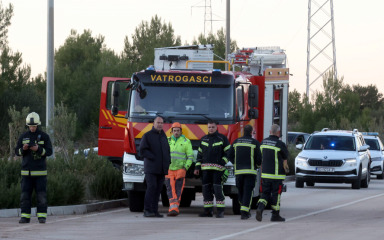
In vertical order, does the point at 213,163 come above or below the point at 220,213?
above

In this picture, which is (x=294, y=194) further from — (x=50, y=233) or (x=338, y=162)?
(x=50, y=233)

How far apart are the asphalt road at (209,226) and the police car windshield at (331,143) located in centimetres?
883

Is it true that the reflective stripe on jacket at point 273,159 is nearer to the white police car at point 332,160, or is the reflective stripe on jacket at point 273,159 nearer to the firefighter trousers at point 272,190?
the firefighter trousers at point 272,190

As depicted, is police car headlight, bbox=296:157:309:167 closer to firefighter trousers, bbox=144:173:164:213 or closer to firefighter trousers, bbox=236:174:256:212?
firefighter trousers, bbox=236:174:256:212

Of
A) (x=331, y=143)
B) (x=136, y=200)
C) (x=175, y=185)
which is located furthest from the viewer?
(x=331, y=143)

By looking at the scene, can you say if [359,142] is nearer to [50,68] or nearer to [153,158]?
[50,68]

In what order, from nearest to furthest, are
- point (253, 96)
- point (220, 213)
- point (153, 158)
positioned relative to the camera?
point (153, 158) < point (220, 213) < point (253, 96)

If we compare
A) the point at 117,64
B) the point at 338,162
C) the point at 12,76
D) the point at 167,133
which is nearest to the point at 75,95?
the point at 117,64

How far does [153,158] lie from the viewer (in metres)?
17.0

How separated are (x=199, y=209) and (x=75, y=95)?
4481 cm

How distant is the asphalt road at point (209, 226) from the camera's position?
13.6m

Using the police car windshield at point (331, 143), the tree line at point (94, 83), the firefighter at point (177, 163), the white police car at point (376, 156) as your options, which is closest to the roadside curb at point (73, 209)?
the firefighter at point (177, 163)

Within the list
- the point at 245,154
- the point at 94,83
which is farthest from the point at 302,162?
the point at 94,83

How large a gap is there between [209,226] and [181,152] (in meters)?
2.39
